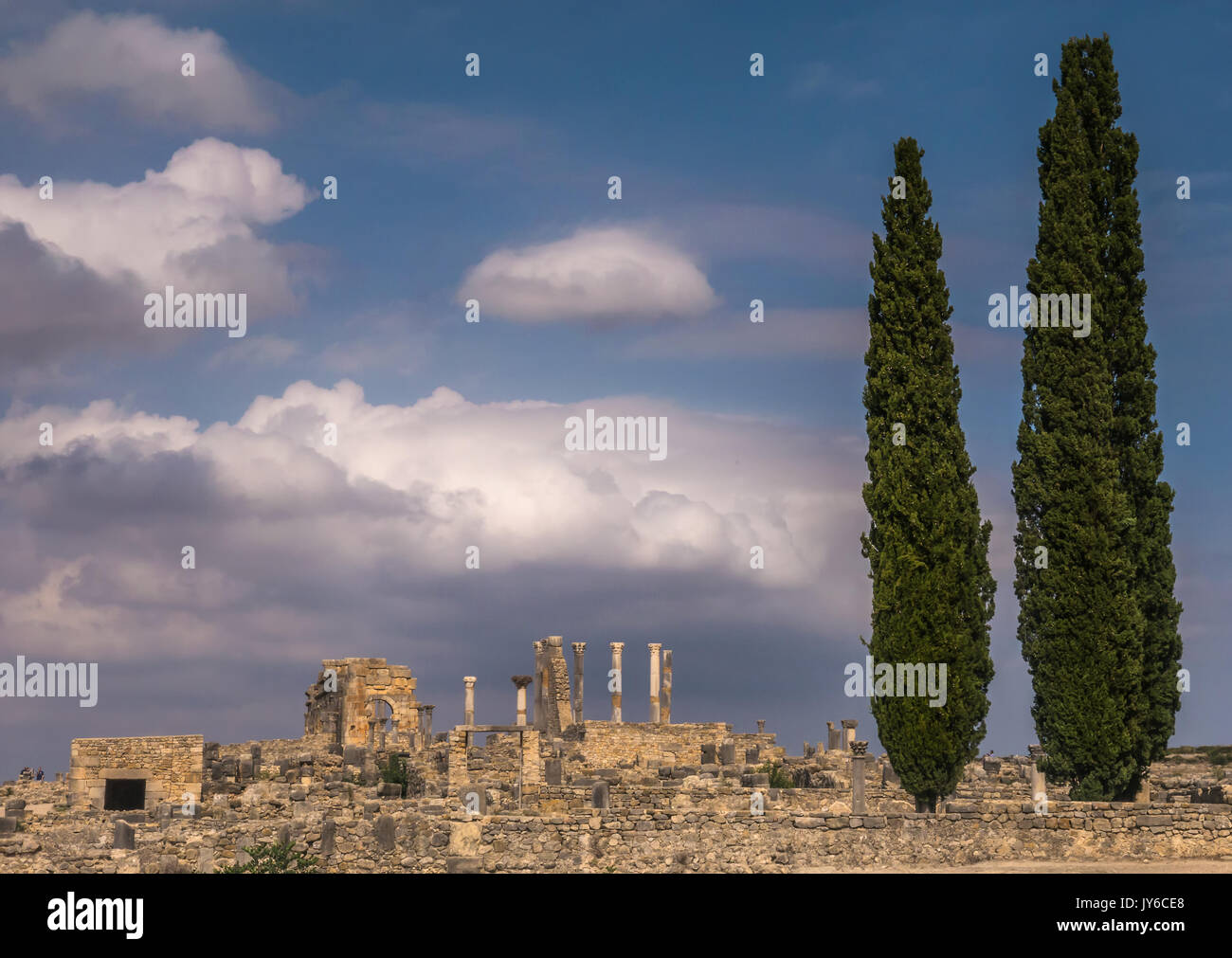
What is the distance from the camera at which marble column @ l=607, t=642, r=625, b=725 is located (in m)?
47.4

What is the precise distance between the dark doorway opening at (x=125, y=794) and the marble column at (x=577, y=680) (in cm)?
1613

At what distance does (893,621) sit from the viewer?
2930 centimetres

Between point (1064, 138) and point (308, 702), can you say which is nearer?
point (1064, 138)

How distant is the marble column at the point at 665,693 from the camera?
49.0m

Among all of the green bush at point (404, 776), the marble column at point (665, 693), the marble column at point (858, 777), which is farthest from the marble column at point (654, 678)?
the marble column at point (858, 777)

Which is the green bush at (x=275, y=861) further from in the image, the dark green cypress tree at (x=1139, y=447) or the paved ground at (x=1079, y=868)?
the dark green cypress tree at (x=1139, y=447)

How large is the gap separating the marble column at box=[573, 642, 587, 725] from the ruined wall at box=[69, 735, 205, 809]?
1548 centimetres

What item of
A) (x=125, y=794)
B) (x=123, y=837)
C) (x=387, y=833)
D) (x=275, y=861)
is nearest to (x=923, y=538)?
(x=387, y=833)

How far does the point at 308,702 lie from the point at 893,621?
29.9m

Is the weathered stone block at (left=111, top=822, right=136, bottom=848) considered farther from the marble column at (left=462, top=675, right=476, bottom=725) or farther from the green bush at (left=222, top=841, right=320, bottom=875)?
the marble column at (left=462, top=675, right=476, bottom=725)

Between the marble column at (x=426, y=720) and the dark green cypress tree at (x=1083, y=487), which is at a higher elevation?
the dark green cypress tree at (x=1083, y=487)
